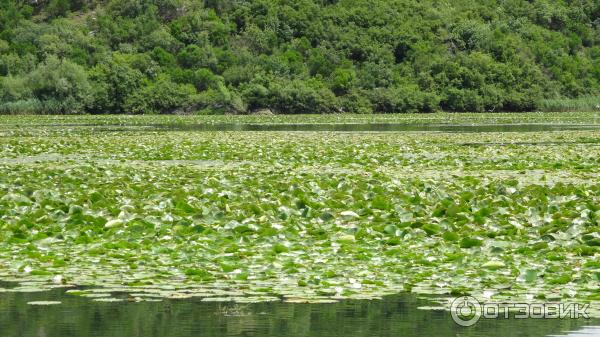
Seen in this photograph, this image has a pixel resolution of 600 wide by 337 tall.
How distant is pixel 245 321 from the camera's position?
8.75 meters

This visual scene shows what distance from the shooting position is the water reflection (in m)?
8.43

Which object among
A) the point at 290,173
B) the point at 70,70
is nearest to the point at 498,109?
the point at 70,70

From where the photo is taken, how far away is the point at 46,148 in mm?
30203

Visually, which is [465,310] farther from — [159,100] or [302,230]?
[159,100]

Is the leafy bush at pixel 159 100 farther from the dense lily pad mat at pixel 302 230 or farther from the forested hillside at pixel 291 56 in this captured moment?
the dense lily pad mat at pixel 302 230

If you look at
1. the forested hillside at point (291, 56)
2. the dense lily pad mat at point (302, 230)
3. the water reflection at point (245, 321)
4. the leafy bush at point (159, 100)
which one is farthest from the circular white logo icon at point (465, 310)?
the leafy bush at point (159, 100)

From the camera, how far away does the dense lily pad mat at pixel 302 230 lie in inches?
395

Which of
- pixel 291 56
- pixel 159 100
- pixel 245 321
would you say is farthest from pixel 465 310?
pixel 291 56

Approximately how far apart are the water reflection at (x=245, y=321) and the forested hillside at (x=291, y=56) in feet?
248

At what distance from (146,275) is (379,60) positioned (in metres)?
96.1

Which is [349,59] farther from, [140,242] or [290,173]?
[140,242]

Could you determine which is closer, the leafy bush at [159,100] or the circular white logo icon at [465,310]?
the circular white logo icon at [465,310]

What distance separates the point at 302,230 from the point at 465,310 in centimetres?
432

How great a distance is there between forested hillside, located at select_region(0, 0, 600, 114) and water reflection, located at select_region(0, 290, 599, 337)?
7544 cm
